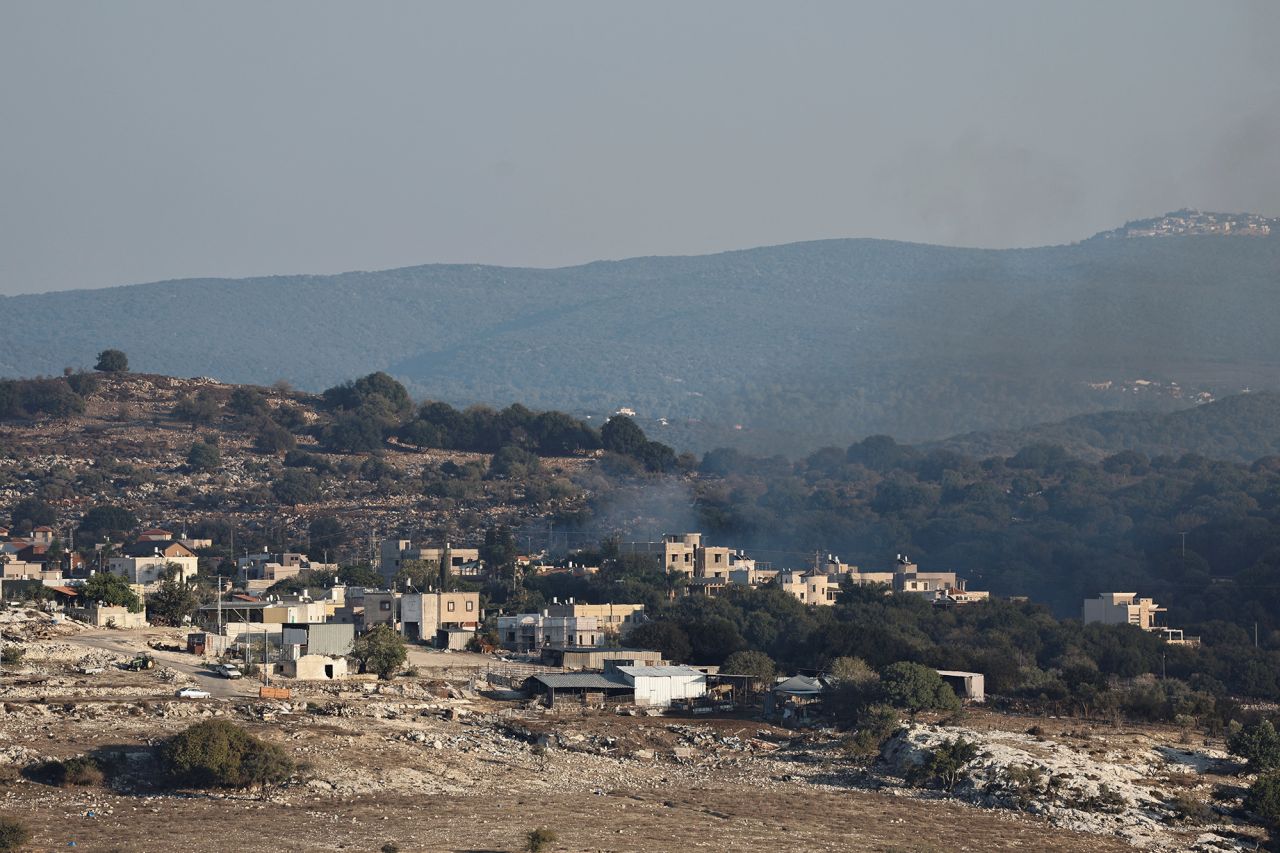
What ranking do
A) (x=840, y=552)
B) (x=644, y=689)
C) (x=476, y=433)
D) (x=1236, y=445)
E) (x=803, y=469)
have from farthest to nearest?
(x=1236, y=445)
(x=803, y=469)
(x=476, y=433)
(x=840, y=552)
(x=644, y=689)

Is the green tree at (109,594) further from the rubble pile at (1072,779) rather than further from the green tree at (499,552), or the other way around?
the green tree at (499,552)

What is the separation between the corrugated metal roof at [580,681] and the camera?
6028cm

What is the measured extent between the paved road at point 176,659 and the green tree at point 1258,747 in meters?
23.6

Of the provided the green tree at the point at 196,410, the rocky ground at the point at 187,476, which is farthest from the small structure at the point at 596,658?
the green tree at the point at 196,410

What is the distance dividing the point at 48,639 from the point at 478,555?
49083 millimetres

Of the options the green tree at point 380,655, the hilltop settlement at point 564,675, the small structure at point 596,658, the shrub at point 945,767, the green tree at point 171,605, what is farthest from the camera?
the green tree at point 171,605

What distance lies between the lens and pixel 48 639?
186 feet

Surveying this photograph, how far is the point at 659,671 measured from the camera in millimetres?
62219

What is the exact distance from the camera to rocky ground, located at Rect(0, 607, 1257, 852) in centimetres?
4172

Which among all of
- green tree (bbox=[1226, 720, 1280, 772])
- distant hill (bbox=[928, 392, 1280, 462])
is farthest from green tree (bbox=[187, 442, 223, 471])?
green tree (bbox=[1226, 720, 1280, 772])

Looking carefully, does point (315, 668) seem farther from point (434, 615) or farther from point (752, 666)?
point (434, 615)

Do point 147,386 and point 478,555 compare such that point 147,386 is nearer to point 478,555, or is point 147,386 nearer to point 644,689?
point 478,555

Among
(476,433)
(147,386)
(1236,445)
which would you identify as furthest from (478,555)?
(1236,445)

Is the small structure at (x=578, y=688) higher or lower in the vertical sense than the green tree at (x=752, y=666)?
lower
